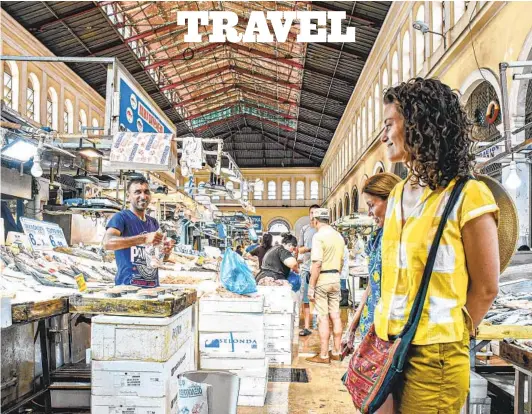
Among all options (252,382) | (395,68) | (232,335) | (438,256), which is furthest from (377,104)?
(438,256)

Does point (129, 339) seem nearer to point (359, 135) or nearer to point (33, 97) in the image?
point (33, 97)

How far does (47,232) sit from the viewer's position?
6.75 meters

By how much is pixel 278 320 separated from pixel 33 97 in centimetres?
1243

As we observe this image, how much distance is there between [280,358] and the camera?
6.09 meters

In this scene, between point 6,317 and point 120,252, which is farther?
point 120,252

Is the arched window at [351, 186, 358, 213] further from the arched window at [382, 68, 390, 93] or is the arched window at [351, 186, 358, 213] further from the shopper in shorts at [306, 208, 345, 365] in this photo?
the shopper in shorts at [306, 208, 345, 365]

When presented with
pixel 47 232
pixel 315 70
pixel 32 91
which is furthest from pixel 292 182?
pixel 47 232

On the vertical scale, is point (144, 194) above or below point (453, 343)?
above

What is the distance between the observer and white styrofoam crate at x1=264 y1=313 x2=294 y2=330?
6.02 m

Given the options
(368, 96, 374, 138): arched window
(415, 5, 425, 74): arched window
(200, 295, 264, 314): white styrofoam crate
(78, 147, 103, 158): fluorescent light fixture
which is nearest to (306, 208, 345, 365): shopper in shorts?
(200, 295, 264, 314): white styrofoam crate

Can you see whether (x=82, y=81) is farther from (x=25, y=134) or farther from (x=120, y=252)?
(x=120, y=252)

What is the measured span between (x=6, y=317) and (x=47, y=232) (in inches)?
183

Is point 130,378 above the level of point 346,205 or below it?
below

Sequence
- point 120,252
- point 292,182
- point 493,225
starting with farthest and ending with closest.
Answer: point 292,182 < point 120,252 < point 493,225
